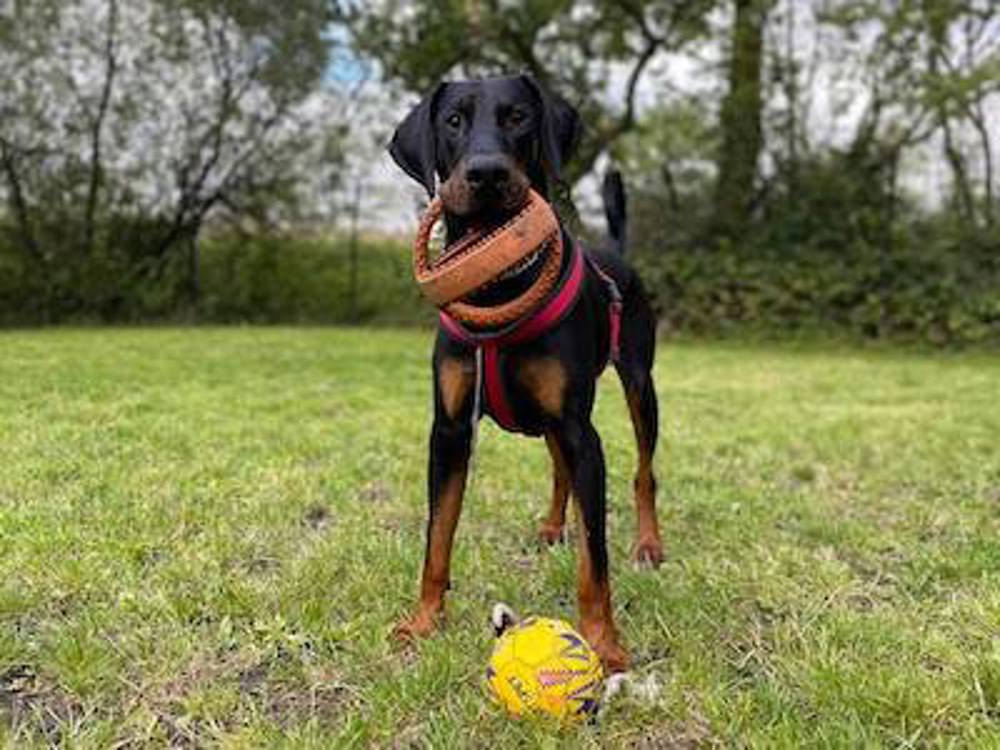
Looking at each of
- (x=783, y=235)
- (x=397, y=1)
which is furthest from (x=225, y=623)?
(x=397, y=1)

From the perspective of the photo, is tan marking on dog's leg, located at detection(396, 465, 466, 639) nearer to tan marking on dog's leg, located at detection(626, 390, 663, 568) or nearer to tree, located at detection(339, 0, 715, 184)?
tan marking on dog's leg, located at detection(626, 390, 663, 568)

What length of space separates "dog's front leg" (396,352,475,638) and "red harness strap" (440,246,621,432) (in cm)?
8

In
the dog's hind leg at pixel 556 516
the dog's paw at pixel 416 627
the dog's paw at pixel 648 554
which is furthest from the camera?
the dog's hind leg at pixel 556 516

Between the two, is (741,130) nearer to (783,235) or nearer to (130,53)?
(783,235)

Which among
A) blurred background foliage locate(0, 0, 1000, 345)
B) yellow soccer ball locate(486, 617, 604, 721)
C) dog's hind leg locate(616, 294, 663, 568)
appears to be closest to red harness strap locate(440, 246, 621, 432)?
yellow soccer ball locate(486, 617, 604, 721)

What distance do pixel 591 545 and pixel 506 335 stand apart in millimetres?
595

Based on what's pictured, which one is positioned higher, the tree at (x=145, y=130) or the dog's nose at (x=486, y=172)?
the tree at (x=145, y=130)

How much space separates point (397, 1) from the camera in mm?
15602

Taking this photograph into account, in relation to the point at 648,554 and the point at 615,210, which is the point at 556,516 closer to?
the point at 648,554

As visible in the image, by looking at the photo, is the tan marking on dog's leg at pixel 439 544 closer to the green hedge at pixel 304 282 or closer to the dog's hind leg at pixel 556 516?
the dog's hind leg at pixel 556 516

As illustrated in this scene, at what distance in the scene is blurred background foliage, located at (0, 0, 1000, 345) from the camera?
541 inches

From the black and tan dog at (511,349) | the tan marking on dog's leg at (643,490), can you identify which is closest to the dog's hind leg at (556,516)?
the tan marking on dog's leg at (643,490)

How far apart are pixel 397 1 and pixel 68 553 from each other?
13850 mm

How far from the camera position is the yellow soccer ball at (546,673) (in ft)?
7.23
